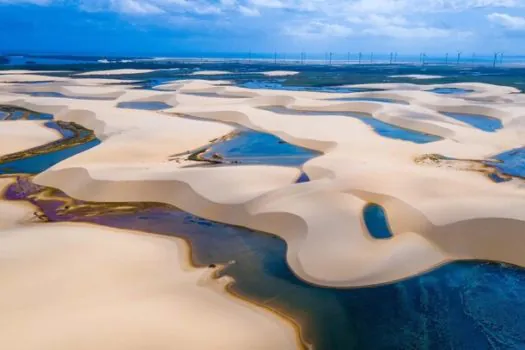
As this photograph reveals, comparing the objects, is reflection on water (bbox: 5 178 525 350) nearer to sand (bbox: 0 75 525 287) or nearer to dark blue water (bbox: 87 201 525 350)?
dark blue water (bbox: 87 201 525 350)

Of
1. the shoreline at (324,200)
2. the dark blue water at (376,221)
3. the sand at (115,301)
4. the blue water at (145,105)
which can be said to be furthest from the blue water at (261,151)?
the blue water at (145,105)

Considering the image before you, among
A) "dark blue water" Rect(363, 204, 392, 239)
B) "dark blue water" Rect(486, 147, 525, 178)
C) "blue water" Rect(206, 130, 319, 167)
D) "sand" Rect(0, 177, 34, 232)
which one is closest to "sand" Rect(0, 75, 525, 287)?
"dark blue water" Rect(363, 204, 392, 239)

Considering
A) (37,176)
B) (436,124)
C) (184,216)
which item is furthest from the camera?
(436,124)

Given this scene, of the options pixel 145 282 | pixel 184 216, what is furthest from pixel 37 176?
pixel 145 282

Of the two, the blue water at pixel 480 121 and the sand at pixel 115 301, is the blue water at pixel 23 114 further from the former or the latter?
the blue water at pixel 480 121

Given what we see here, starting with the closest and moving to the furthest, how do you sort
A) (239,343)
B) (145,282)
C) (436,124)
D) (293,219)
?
1. (239,343)
2. (145,282)
3. (293,219)
4. (436,124)

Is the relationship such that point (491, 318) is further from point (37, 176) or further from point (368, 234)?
point (37, 176)
